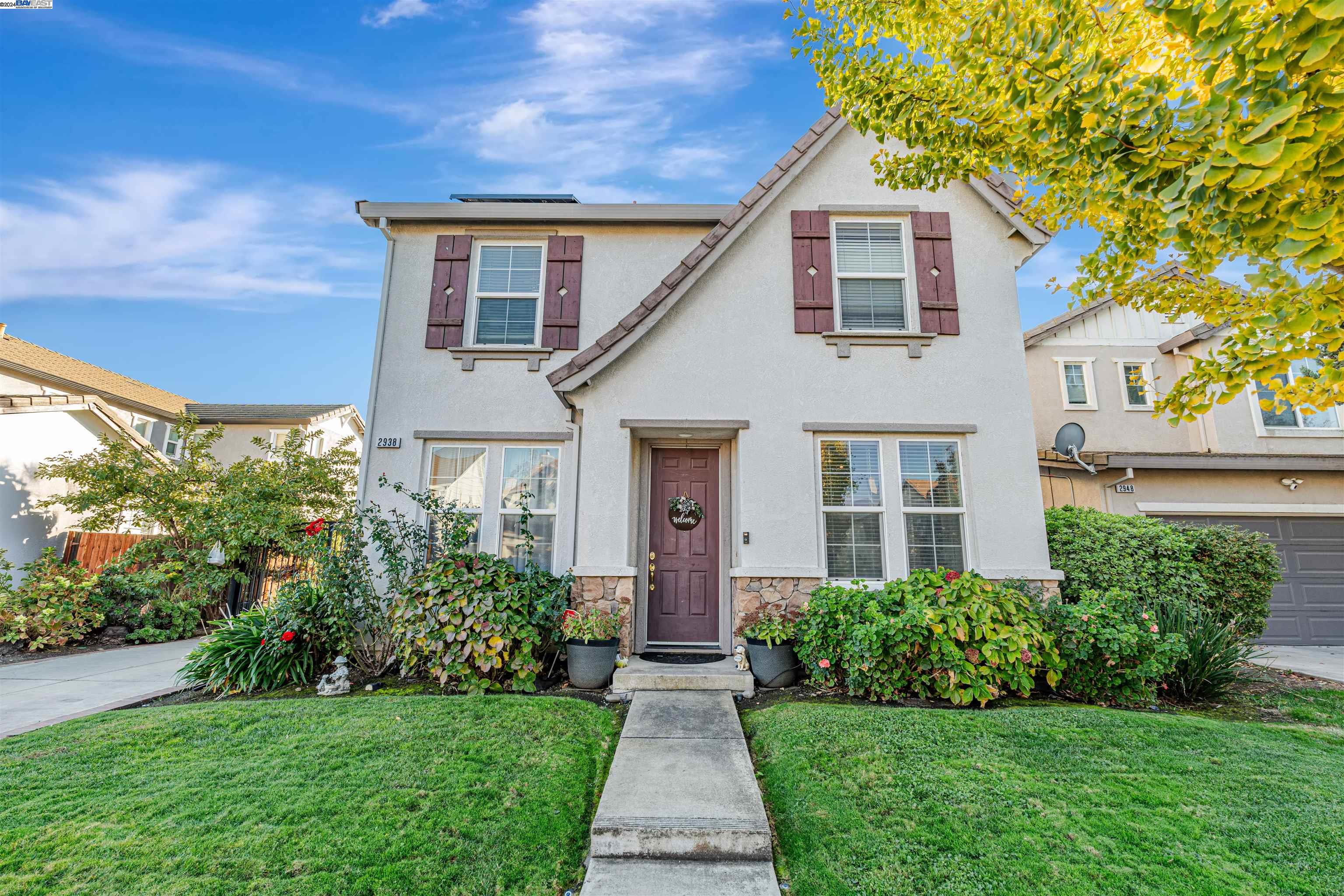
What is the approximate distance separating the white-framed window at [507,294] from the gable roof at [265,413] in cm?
1159

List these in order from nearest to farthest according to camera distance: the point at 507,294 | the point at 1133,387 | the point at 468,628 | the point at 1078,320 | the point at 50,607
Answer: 1. the point at 468,628
2. the point at 507,294
3. the point at 50,607
4. the point at 1133,387
5. the point at 1078,320

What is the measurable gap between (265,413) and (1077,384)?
22.7 metres

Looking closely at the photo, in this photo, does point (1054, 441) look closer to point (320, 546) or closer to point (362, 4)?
point (320, 546)

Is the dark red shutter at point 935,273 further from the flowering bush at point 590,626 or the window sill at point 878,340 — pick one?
the flowering bush at point 590,626

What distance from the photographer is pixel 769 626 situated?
573 cm

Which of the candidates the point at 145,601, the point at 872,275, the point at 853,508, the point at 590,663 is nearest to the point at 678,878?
the point at 590,663

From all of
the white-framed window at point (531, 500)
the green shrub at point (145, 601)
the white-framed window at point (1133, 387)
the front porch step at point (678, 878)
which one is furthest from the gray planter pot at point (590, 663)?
the white-framed window at point (1133, 387)

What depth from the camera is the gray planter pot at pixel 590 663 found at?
5535mm

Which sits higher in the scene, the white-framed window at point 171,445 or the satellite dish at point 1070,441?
the white-framed window at point 171,445

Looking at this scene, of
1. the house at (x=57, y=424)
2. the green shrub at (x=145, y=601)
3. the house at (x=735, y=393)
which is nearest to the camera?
the house at (x=735, y=393)

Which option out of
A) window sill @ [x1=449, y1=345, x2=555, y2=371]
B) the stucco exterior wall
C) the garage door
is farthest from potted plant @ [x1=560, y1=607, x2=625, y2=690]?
the stucco exterior wall

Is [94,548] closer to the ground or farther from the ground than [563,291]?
closer to the ground

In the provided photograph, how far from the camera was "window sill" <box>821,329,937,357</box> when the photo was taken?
21.7ft

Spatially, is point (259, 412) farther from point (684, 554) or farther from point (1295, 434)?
point (1295, 434)
